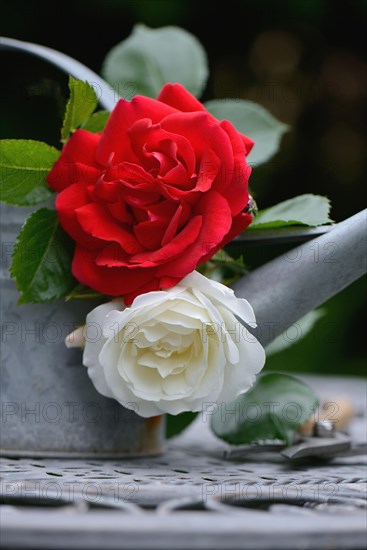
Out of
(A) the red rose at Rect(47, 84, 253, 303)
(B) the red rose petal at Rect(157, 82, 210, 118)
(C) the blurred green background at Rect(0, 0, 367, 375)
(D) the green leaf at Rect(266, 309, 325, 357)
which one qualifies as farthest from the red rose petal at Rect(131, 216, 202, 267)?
(C) the blurred green background at Rect(0, 0, 367, 375)

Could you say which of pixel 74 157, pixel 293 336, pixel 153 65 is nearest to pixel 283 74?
pixel 153 65

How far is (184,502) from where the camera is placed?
1.36 feet

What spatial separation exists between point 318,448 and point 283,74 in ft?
5.38

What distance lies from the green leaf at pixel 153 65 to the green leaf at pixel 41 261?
9.8 inches

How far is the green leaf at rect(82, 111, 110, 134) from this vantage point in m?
0.67

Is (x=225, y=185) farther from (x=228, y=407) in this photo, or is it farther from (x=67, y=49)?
(x=67, y=49)

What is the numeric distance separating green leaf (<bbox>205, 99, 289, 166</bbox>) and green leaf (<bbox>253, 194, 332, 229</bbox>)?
13 cm

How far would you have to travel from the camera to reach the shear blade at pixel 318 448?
0.67 m

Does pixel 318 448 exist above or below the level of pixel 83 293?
below

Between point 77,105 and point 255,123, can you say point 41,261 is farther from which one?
point 255,123

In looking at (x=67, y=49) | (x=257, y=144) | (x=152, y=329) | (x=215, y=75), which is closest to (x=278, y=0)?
(x=215, y=75)

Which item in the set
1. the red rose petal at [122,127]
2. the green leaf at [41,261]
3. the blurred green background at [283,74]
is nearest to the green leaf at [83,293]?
the green leaf at [41,261]

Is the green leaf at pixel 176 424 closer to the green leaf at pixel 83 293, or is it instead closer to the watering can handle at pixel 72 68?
the green leaf at pixel 83 293

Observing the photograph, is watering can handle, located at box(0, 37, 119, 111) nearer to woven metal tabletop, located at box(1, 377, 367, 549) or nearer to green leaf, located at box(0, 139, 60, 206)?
green leaf, located at box(0, 139, 60, 206)
